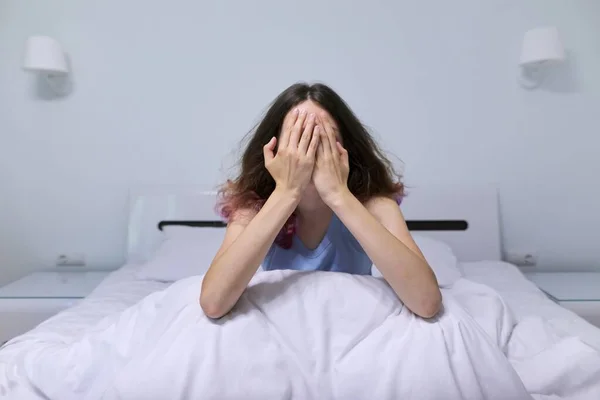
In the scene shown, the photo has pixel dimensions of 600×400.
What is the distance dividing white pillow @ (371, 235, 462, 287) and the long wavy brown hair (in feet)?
1.52

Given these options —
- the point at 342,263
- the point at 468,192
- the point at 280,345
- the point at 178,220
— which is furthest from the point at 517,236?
the point at 280,345

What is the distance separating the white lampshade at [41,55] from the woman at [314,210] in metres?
1.12

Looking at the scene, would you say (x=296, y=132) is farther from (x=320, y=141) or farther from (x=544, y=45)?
(x=544, y=45)

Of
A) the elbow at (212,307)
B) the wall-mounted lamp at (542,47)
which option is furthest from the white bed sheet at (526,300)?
the wall-mounted lamp at (542,47)

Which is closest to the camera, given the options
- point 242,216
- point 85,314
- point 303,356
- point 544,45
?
point 303,356

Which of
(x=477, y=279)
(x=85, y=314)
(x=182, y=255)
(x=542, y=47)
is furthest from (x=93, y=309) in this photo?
(x=542, y=47)

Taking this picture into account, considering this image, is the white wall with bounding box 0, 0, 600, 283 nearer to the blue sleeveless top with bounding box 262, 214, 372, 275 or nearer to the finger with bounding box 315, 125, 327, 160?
the blue sleeveless top with bounding box 262, 214, 372, 275

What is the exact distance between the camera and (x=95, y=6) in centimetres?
206

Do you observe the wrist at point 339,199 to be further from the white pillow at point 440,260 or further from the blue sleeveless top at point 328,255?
the white pillow at point 440,260

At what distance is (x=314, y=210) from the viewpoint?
119cm

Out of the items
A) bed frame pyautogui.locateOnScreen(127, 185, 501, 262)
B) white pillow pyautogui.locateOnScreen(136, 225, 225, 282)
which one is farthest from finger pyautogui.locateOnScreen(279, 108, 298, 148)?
bed frame pyautogui.locateOnScreen(127, 185, 501, 262)

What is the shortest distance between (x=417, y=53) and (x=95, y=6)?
1324mm

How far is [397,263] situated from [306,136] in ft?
Answer: 1.03

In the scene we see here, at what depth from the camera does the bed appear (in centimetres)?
74
